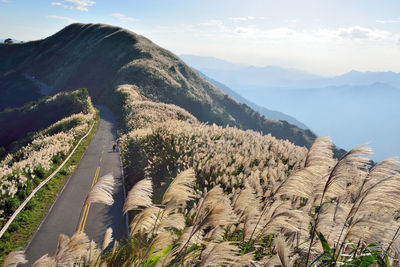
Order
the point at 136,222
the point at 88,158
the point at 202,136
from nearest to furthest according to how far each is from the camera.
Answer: the point at 136,222 < the point at 202,136 < the point at 88,158

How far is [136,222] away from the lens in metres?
3.30

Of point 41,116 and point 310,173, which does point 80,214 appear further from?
point 41,116

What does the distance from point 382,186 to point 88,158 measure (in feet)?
83.1

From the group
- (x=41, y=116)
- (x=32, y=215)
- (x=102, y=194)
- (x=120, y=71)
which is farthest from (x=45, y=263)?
(x=120, y=71)

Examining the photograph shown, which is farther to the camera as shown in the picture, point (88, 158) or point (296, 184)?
point (88, 158)

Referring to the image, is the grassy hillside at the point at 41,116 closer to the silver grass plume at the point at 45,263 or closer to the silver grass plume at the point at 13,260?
the silver grass plume at the point at 13,260

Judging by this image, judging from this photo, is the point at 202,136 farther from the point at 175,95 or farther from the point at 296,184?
the point at 175,95

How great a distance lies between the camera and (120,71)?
7406 cm

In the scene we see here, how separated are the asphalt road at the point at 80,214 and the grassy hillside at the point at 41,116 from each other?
21.4 metres

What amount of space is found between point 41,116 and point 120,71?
3106cm

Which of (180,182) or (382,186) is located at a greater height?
(382,186)

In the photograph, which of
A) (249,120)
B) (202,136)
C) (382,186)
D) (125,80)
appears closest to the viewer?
(382,186)

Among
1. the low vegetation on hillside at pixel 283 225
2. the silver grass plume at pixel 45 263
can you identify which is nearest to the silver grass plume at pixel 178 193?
Result: the low vegetation on hillside at pixel 283 225

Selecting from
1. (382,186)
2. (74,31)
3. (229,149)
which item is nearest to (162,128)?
(229,149)
